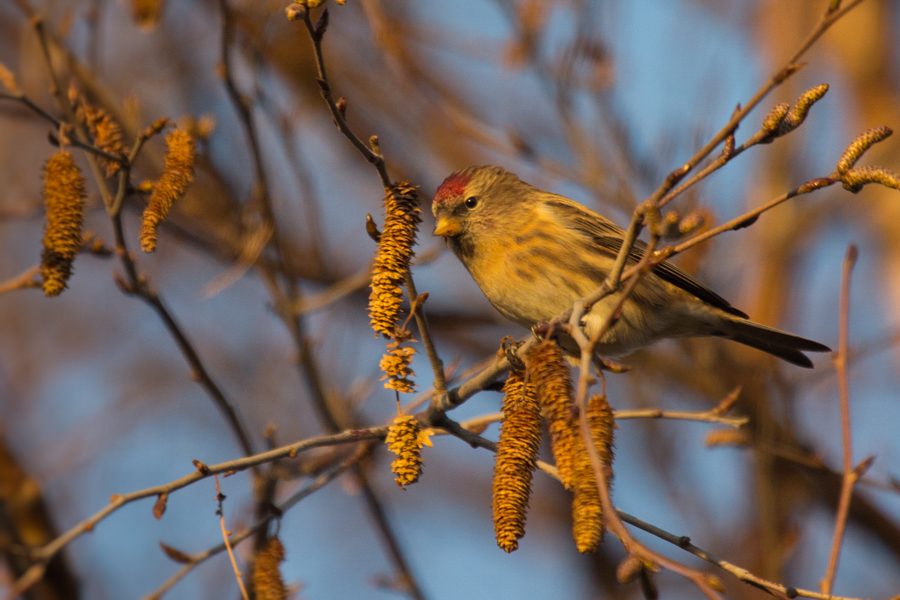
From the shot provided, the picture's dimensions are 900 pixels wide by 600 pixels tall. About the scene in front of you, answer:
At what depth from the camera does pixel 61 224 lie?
7.73 ft

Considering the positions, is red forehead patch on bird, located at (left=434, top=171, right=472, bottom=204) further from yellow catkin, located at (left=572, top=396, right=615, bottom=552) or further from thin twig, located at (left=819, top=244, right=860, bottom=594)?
yellow catkin, located at (left=572, top=396, right=615, bottom=552)

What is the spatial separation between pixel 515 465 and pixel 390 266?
2.13 ft

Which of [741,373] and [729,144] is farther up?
[741,373]

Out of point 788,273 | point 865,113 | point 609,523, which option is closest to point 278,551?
point 609,523

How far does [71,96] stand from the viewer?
2.64 m

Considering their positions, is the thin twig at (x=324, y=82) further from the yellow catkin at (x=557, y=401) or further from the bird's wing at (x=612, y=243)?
the bird's wing at (x=612, y=243)

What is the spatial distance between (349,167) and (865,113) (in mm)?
5408

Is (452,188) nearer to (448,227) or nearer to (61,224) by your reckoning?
(448,227)

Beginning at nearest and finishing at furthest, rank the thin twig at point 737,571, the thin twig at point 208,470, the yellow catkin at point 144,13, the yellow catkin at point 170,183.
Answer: the thin twig at point 737,571, the yellow catkin at point 170,183, the thin twig at point 208,470, the yellow catkin at point 144,13

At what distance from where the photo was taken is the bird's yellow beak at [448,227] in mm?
4016

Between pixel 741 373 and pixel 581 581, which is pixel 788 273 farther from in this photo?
pixel 581 581

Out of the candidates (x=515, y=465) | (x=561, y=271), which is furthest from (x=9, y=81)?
(x=561, y=271)

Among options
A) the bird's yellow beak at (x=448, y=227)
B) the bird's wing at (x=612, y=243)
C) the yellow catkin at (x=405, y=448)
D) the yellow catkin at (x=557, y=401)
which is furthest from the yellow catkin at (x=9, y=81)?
the bird's wing at (x=612, y=243)

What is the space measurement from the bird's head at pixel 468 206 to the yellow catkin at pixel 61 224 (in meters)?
1.90
